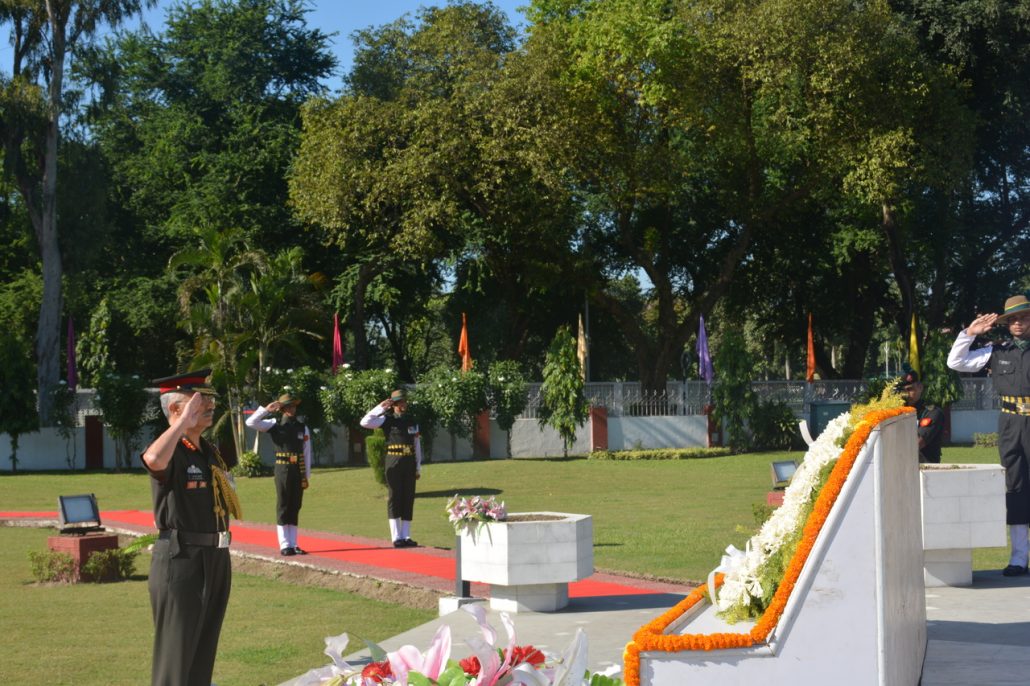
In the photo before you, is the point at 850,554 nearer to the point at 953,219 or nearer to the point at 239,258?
the point at 239,258

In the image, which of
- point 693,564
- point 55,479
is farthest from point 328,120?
point 693,564

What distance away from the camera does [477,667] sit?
8.45 feet

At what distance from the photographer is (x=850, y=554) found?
485 centimetres

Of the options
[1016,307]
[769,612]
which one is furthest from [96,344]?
[769,612]

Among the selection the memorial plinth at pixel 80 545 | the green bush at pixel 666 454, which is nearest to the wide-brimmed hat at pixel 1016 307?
the memorial plinth at pixel 80 545

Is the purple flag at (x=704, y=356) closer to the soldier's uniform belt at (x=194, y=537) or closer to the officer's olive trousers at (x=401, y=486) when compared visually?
the officer's olive trousers at (x=401, y=486)

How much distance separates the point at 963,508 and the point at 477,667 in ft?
26.0

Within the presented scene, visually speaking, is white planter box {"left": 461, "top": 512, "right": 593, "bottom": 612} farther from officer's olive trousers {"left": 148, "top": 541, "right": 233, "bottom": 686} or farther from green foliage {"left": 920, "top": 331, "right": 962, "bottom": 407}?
green foliage {"left": 920, "top": 331, "right": 962, "bottom": 407}

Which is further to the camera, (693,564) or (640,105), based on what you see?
(640,105)

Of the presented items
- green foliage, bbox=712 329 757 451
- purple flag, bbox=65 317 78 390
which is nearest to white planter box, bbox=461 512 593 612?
green foliage, bbox=712 329 757 451

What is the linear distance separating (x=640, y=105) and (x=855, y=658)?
31.3 metres

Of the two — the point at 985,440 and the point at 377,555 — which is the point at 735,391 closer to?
the point at 985,440

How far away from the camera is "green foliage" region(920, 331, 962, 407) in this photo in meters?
34.3

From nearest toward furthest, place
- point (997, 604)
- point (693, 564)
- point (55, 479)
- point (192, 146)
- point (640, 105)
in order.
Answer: point (997, 604) → point (693, 564) → point (55, 479) → point (640, 105) → point (192, 146)
